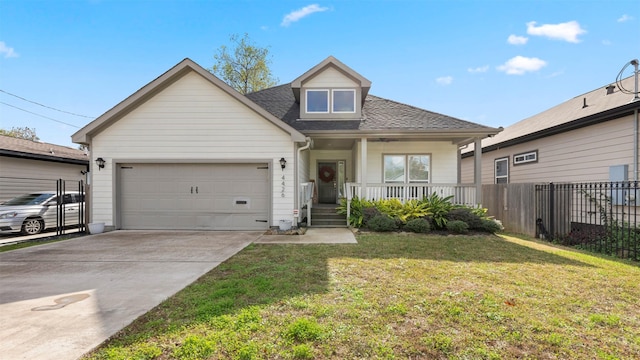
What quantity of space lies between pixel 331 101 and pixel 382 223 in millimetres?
5458

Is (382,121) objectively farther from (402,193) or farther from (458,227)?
(458,227)

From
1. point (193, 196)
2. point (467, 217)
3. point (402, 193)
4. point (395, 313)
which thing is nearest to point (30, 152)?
point (193, 196)

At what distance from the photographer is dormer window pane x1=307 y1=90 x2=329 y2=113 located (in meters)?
11.6

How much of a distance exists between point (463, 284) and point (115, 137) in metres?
10.7

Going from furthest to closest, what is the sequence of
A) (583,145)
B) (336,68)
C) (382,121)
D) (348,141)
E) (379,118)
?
(348,141)
(336,68)
(379,118)
(382,121)
(583,145)

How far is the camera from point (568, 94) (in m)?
13.8

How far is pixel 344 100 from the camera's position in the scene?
11.6m

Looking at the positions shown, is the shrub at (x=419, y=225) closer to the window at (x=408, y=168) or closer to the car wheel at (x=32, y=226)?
the window at (x=408, y=168)

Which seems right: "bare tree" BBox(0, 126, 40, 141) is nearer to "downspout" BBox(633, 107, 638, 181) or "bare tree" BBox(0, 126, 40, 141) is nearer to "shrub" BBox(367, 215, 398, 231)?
"shrub" BBox(367, 215, 398, 231)

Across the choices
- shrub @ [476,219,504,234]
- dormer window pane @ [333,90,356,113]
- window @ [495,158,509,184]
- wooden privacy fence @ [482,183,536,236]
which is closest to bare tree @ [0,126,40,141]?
dormer window pane @ [333,90,356,113]

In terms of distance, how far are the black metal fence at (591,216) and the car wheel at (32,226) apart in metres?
16.5

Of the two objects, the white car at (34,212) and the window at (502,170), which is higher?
the window at (502,170)

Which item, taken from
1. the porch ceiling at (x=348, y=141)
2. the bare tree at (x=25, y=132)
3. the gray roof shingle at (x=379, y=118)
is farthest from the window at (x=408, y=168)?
the bare tree at (x=25, y=132)

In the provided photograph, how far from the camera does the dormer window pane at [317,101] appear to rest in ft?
38.0
